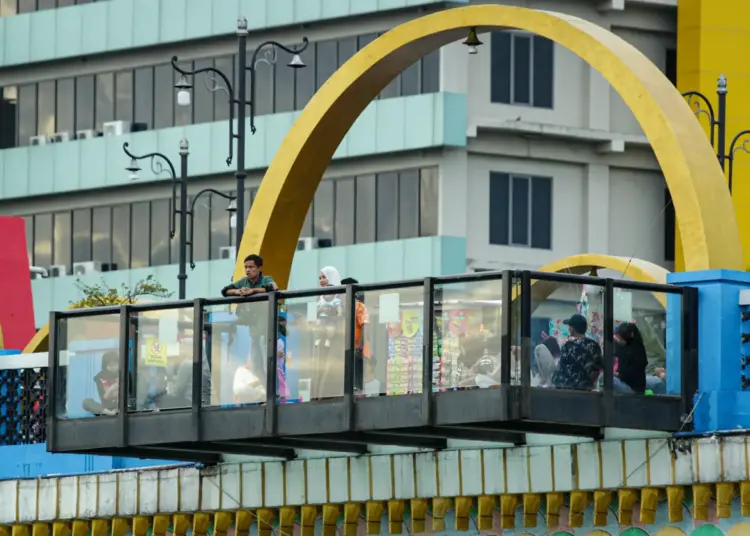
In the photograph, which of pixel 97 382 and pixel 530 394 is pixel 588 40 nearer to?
pixel 530 394

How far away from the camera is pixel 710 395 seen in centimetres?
2161

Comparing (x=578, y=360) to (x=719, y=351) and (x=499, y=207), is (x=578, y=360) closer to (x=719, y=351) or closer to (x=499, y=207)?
(x=719, y=351)

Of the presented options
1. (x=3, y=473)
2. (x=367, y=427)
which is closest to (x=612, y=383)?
(x=367, y=427)

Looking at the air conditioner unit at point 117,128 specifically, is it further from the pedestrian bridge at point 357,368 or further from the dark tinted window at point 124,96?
the pedestrian bridge at point 357,368

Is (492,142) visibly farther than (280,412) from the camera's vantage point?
Yes

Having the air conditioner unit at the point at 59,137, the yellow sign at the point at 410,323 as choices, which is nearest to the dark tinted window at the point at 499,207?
the air conditioner unit at the point at 59,137

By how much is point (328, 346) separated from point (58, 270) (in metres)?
45.5

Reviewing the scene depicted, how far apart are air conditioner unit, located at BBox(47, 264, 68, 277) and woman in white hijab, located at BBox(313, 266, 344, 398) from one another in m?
45.0

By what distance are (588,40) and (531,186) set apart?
37284 mm

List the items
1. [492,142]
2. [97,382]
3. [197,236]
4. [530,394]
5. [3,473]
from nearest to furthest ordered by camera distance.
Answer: [530,394]
[97,382]
[3,473]
[492,142]
[197,236]

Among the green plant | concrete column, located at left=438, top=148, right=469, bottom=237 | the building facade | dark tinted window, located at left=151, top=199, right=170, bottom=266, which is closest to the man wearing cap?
the green plant

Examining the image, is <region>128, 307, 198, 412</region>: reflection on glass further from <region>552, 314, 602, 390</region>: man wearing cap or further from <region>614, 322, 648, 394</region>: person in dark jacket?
<region>614, 322, 648, 394</region>: person in dark jacket

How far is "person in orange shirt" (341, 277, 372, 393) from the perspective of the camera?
22.4 m

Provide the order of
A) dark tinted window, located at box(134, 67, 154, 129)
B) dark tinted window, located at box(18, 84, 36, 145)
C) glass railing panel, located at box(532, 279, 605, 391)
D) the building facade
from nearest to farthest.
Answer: glass railing panel, located at box(532, 279, 605, 391) < the building facade < dark tinted window, located at box(134, 67, 154, 129) < dark tinted window, located at box(18, 84, 36, 145)
